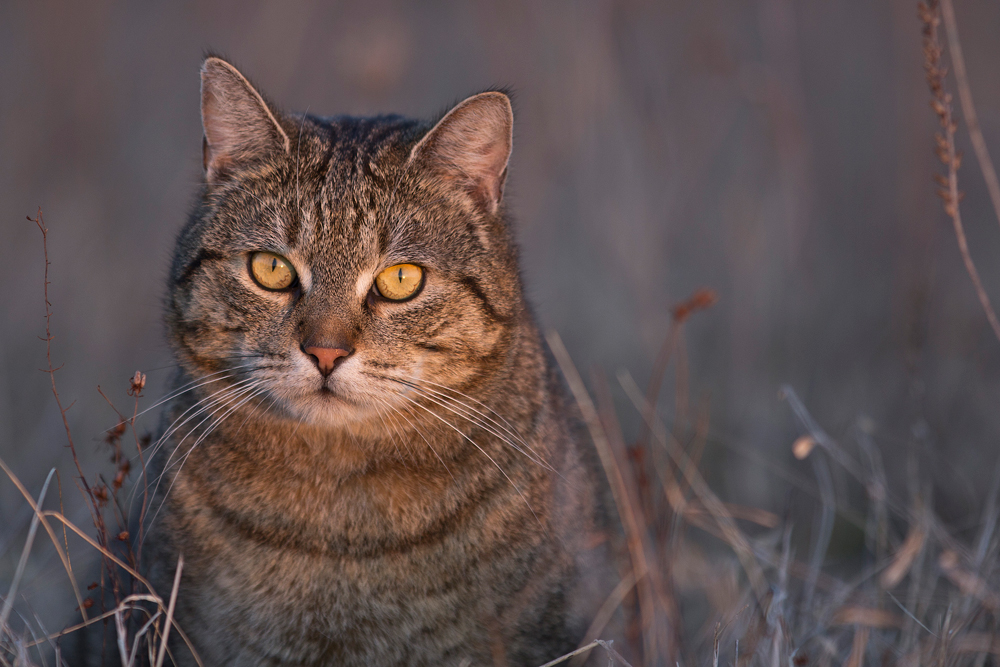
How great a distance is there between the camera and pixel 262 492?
2174 millimetres

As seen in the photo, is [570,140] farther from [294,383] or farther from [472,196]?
[294,383]

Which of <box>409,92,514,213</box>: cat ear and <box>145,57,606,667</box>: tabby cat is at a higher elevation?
<box>409,92,514,213</box>: cat ear

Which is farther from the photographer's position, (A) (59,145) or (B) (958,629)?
(A) (59,145)

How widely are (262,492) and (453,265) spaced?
30.5 inches

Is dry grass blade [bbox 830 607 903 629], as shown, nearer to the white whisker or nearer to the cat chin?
the white whisker

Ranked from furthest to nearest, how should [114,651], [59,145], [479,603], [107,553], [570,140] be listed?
1. [59,145]
2. [570,140]
3. [114,651]
4. [479,603]
5. [107,553]

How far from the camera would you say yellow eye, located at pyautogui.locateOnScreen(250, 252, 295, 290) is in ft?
7.11

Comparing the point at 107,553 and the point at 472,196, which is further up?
the point at 472,196

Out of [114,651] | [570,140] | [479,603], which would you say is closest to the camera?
[479,603]

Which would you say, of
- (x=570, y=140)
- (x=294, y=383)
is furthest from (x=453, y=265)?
(x=570, y=140)

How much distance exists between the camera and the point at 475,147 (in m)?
2.38

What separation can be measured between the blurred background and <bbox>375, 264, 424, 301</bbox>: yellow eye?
154 centimetres

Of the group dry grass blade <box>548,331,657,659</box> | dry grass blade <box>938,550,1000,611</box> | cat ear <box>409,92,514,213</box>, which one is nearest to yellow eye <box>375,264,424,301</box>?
cat ear <box>409,92,514,213</box>

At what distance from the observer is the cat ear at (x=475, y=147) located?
2305 mm
